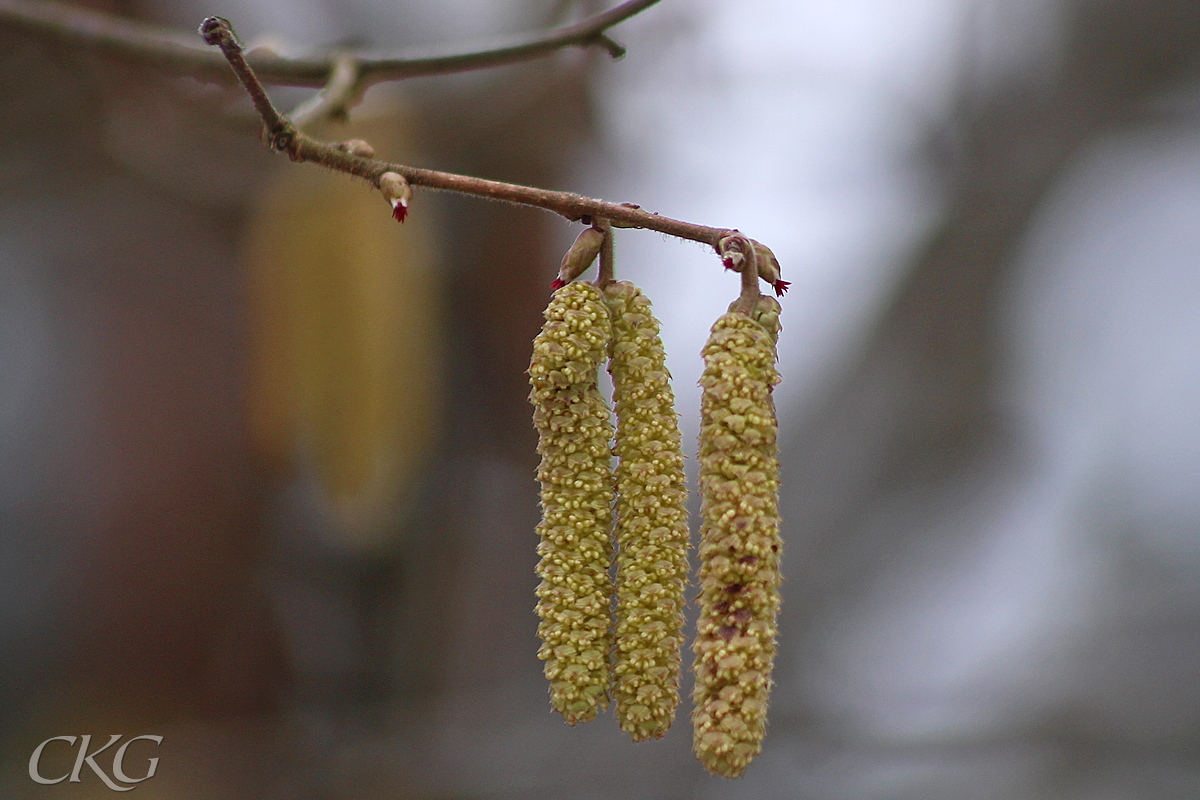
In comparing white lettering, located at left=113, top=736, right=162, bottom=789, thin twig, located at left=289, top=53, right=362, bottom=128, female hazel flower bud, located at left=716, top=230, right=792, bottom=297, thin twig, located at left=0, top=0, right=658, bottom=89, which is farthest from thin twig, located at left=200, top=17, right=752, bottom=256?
white lettering, located at left=113, top=736, right=162, bottom=789

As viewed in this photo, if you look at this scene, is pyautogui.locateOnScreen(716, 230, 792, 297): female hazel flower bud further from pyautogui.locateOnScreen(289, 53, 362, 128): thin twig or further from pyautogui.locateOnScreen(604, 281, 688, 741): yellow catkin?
pyautogui.locateOnScreen(289, 53, 362, 128): thin twig

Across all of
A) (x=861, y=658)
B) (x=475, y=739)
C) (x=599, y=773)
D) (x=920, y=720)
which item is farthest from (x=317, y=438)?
(x=920, y=720)

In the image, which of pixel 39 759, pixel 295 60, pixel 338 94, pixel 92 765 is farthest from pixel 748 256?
pixel 39 759

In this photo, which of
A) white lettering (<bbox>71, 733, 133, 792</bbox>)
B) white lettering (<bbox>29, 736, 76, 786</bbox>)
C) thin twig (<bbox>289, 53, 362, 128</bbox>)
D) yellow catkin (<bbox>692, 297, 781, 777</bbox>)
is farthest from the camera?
white lettering (<bbox>29, 736, 76, 786</bbox>)

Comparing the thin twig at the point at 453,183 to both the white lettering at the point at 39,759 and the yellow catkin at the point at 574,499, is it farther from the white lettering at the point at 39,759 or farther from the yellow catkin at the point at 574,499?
the white lettering at the point at 39,759

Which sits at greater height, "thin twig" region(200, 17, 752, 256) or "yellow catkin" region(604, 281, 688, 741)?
"thin twig" region(200, 17, 752, 256)

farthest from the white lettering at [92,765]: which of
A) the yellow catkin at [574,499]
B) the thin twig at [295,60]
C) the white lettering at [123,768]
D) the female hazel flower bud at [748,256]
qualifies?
the female hazel flower bud at [748,256]

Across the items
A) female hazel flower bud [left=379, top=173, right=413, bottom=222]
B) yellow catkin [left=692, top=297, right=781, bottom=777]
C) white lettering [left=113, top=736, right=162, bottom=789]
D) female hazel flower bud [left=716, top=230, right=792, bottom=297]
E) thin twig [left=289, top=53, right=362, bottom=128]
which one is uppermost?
thin twig [left=289, top=53, right=362, bottom=128]
